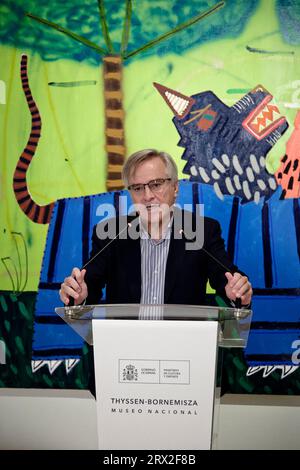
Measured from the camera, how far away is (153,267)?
2.62 metres

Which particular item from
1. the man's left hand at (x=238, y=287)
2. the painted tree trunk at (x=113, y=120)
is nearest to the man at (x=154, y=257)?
the painted tree trunk at (x=113, y=120)

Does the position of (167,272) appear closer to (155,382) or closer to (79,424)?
(79,424)

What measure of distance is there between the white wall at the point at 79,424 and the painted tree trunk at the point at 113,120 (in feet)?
4.77

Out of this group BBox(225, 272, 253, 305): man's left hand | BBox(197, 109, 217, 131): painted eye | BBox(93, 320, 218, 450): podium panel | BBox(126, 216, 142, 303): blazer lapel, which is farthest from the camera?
BBox(197, 109, 217, 131): painted eye

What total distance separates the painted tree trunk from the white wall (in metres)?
1.46

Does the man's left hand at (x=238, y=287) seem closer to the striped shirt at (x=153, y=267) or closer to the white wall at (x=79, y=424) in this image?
the white wall at (x=79, y=424)

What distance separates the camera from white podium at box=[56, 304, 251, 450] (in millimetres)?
1413

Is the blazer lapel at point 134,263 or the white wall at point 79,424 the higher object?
the blazer lapel at point 134,263

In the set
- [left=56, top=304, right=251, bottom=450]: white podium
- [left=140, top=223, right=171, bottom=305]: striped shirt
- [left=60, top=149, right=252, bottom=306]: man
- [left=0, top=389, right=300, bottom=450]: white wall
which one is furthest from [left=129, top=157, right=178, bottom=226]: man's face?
[left=56, top=304, right=251, bottom=450]: white podium

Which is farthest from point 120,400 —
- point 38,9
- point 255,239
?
point 38,9

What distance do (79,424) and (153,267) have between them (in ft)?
3.15

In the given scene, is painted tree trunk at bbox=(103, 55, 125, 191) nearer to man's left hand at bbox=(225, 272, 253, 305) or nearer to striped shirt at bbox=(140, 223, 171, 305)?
striped shirt at bbox=(140, 223, 171, 305)

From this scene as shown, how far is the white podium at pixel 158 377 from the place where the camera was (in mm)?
1413
